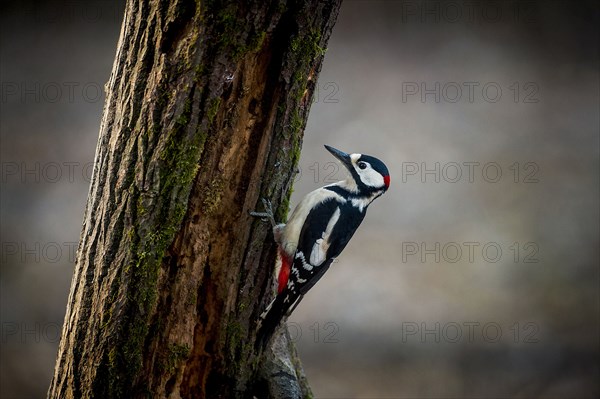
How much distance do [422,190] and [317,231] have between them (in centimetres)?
322

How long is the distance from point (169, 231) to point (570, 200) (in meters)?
4.76

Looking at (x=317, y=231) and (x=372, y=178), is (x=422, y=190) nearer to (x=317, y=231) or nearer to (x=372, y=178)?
(x=372, y=178)

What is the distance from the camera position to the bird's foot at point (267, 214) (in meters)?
2.14

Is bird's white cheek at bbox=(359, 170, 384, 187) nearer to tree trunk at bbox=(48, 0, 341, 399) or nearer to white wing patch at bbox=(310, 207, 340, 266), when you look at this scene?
white wing patch at bbox=(310, 207, 340, 266)

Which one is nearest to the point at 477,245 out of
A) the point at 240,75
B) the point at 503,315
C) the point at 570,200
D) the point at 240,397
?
the point at 503,315

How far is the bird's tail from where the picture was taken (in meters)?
2.33

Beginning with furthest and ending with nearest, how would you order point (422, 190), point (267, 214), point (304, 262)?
1. point (422, 190)
2. point (304, 262)
3. point (267, 214)

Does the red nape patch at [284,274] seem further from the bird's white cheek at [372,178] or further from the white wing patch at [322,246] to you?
the bird's white cheek at [372,178]

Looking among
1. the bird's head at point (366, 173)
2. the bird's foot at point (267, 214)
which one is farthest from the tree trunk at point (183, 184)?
the bird's head at point (366, 173)

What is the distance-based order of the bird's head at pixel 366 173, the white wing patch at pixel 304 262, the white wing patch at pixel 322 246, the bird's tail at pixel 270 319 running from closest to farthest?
the bird's tail at pixel 270 319 < the white wing patch at pixel 304 262 < the white wing patch at pixel 322 246 < the bird's head at pixel 366 173

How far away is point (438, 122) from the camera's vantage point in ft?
19.7

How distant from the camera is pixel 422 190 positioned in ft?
18.8

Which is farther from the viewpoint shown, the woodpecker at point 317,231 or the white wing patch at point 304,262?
the white wing patch at point 304,262


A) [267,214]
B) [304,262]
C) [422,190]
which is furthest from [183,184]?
[422,190]
